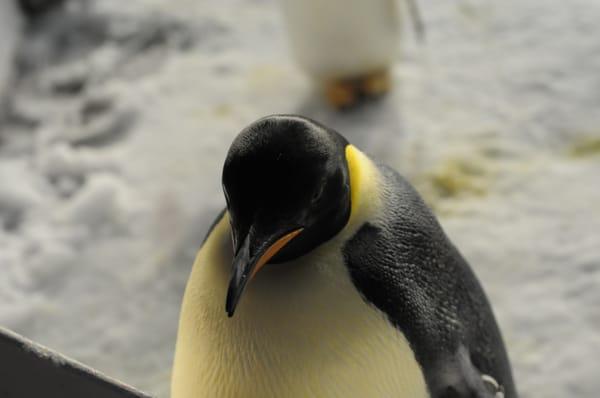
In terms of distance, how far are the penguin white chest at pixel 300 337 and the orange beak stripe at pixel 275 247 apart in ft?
0.13

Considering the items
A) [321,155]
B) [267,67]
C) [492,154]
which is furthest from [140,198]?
[321,155]

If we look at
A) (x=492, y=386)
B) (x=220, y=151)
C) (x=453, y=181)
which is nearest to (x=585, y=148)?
(x=453, y=181)

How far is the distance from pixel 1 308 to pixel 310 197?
0.86m

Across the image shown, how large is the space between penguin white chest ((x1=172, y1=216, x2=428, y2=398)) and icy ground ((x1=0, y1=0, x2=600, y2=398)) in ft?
1.67

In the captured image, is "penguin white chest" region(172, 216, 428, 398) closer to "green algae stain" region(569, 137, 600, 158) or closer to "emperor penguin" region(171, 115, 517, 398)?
"emperor penguin" region(171, 115, 517, 398)

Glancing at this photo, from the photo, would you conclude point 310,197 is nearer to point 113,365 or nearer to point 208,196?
point 113,365

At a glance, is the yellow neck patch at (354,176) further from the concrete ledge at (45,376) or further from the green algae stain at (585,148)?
the green algae stain at (585,148)

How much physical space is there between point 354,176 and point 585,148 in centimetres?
89

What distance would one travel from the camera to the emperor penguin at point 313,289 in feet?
1.79

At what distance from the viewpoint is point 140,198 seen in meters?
1.47

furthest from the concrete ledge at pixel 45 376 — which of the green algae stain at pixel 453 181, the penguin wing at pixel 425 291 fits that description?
the green algae stain at pixel 453 181

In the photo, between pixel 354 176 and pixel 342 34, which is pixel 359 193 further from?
pixel 342 34

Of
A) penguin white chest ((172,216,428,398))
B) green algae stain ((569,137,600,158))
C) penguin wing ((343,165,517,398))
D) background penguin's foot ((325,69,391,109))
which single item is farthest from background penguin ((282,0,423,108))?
penguin white chest ((172,216,428,398))

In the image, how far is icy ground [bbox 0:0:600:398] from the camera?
3.97 ft
